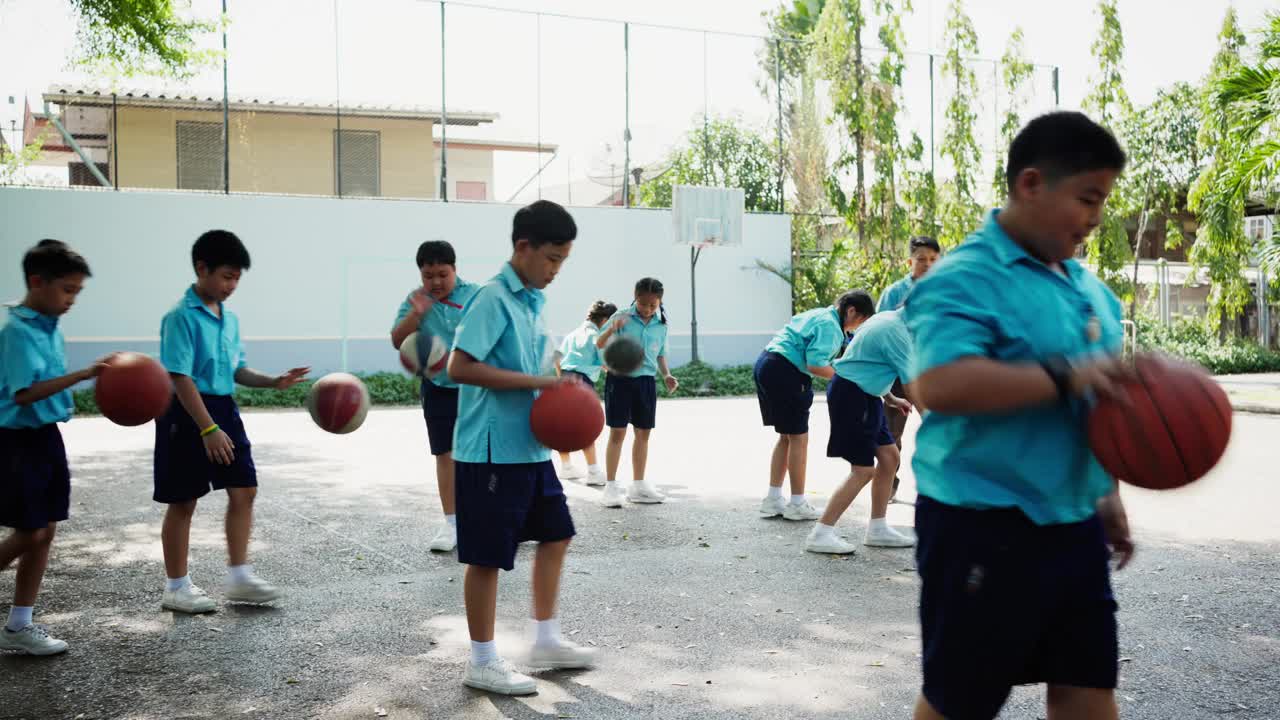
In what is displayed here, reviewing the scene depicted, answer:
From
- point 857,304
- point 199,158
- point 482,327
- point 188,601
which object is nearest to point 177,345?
point 188,601

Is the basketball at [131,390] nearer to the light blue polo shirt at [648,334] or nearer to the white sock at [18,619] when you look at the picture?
the white sock at [18,619]

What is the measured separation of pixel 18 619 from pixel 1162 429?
4.59 metres

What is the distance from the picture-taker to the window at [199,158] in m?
22.2

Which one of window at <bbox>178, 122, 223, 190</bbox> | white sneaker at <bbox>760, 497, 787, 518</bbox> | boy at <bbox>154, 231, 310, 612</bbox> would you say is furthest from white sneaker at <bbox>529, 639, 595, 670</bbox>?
window at <bbox>178, 122, 223, 190</bbox>

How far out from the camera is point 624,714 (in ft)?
12.8

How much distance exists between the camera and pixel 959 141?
26.7 meters

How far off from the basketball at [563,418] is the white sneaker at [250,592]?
7.14 feet

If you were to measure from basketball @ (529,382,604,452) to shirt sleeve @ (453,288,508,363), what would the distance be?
0.94 feet

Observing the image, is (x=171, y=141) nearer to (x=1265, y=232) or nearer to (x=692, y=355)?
(x=692, y=355)

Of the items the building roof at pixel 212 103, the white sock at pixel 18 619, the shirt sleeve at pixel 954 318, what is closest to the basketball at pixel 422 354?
the white sock at pixel 18 619

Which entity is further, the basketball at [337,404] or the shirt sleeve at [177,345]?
the basketball at [337,404]

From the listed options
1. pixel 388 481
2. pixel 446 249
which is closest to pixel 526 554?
pixel 446 249

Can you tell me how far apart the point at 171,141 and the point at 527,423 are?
829 inches

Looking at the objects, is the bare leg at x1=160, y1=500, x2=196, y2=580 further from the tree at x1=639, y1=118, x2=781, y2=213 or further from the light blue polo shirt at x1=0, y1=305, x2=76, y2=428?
the tree at x1=639, y1=118, x2=781, y2=213
